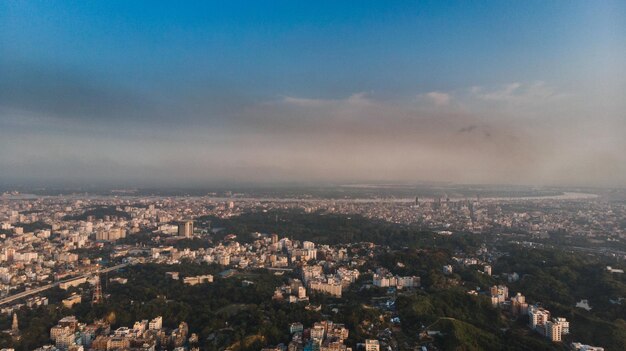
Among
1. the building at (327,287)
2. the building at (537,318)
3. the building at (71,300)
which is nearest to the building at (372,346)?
the building at (537,318)

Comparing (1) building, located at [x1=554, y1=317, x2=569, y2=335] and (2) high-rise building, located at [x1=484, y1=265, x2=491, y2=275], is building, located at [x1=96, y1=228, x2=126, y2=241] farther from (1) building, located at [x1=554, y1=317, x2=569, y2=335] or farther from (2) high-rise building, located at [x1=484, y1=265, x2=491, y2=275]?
(1) building, located at [x1=554, y1=317, x2=569, y2=335]

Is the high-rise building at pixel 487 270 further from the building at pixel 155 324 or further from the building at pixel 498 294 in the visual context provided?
the building at pixel 155 324

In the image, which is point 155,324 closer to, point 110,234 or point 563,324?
point 563,324

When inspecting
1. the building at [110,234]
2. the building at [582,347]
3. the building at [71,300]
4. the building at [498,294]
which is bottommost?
the building at [582,347]

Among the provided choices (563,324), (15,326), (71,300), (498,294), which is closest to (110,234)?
(71,300)

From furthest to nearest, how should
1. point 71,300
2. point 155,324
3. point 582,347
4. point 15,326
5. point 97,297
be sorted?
point 97,297 < point 71,300 < point 155,324 < point 15,326 < point 582,347

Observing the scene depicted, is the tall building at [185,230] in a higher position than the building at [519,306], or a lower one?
higher

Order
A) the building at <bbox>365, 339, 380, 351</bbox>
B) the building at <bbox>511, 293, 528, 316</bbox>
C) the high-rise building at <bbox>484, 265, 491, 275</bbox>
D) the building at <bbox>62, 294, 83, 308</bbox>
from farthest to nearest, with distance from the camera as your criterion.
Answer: the high-rise building at <bbox>484, 265, 491, 275</bbox> < the building at <bbox>62, 294, 83, 308</bbox> < the building at <bbox>511, 293, 528, 316</bbox> < the building at <bbox>365, 339, 380, 351</bbox>

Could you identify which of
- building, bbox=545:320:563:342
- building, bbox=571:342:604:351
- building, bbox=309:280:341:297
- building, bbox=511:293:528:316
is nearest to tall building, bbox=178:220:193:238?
building, bbox=309:280:341:297

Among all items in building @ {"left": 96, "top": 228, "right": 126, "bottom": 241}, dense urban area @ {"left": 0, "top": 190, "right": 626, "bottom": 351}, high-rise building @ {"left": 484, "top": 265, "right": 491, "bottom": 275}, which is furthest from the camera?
building @ {"left": 96, "top": 228, "right": 126, "bottom": 241}
